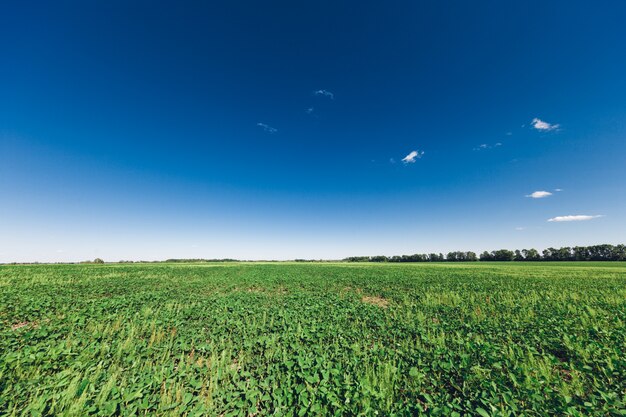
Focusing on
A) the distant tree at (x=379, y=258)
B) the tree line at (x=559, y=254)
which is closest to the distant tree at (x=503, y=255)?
the tree line at (x=559, y=254)

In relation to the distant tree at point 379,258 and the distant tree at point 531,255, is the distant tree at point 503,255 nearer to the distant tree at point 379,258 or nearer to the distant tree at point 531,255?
the distant tree at point 531,255

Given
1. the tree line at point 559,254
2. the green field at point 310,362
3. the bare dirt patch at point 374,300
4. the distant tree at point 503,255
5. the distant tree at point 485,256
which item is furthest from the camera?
the distant tree at point 485,256

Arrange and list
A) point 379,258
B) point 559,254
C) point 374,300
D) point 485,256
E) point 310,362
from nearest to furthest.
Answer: point 310,362 < point 374,300 < point 559,254 < point 485,256 < point 379,258

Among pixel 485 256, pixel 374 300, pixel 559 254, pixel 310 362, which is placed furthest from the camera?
pixel 485 256

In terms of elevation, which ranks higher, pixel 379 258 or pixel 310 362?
pixel 310 362

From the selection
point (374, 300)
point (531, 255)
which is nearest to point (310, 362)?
point (374, 300)

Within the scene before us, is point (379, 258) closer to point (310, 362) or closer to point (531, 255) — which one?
point (531, 255)

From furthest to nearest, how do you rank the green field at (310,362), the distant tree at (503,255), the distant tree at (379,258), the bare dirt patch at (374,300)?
the distant tree at (379,258) < the distant tree at (503,255) < the bare dirt patch at (374,300) < the green field at (310,362)

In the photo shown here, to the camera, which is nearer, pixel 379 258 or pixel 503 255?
pixel 503 255

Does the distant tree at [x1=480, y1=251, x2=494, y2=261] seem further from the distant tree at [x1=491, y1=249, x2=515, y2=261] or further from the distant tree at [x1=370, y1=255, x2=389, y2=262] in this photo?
the distant tree at [x1=370, y1=255, x2=389, y2=262]

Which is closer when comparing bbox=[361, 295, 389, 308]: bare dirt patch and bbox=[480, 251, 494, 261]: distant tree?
bbox=[361, 295, 389, 308]: bare dirt patch

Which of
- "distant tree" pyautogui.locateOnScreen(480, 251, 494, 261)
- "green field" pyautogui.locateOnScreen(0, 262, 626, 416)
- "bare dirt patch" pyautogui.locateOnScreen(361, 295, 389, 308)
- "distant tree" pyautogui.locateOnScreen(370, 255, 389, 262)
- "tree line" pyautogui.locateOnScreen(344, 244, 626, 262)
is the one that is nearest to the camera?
"green field" pyautogui.locateOnScreen(0, 262, 626, 416)

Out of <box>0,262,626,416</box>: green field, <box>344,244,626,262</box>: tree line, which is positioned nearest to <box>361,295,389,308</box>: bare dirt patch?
<box>0,262,626,416</box>: green field

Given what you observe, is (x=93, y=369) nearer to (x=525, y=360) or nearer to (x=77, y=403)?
(x=77, y=403)
